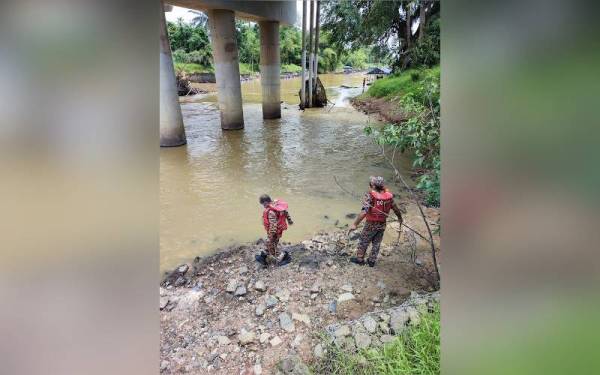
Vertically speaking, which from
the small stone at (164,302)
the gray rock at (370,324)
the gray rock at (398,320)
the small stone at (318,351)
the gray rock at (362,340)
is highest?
the gray rock at (398,320)

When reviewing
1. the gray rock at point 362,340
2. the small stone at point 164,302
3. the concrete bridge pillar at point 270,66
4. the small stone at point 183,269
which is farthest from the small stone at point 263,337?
the concrete bridge pillar at point 270,66

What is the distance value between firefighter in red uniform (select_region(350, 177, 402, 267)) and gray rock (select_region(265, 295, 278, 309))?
4.79 feet

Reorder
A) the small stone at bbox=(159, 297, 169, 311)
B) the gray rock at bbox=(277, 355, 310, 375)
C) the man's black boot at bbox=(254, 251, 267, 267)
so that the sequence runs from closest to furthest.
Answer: the gray rock at bbox=(277, 355, 310, 375)
the small stone at bbox=(159, 297, 169, 311)
the man's black boot at bbox=(254, 251, 267, 267)

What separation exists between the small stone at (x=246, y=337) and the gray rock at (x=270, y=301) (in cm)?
51

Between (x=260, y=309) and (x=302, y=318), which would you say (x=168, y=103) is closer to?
(x=260, y=309)

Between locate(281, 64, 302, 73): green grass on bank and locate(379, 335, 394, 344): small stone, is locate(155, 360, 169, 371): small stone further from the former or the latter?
locate(281, 64, 302, 73): green grass on bank

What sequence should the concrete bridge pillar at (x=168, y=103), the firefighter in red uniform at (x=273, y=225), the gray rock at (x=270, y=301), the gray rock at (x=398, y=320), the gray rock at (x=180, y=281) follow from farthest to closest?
the concrete bridge pillar at (x=168, y=103) < the gray rock at (x=180, y=281) < the firefighter in red uniform at (x=273, y=225) < the gray rock at (x=270, y=301) < the gray rock at (x=398, y=320)

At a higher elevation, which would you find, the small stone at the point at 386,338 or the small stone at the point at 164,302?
the small stone at the point at 386,338

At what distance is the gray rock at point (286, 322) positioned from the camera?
4449mm

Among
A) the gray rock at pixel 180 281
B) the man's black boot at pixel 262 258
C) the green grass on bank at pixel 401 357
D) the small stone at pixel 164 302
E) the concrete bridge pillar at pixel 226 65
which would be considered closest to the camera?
the green grass on bank at pixel 401 357

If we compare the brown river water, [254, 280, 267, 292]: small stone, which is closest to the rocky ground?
[254, 280, 267, 292]: small stone

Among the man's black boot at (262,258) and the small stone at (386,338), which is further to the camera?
the man's black boot at (262,258)

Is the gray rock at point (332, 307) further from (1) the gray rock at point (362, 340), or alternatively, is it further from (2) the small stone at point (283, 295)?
(1) the gray rock at point (362, 340)

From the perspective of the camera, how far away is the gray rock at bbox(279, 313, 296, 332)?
4449 millimetres
